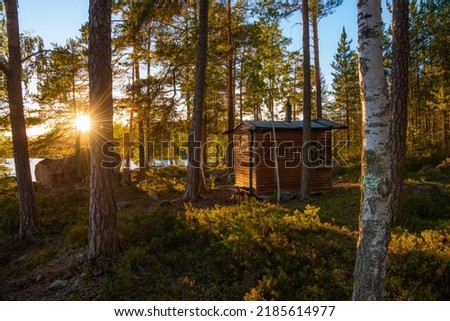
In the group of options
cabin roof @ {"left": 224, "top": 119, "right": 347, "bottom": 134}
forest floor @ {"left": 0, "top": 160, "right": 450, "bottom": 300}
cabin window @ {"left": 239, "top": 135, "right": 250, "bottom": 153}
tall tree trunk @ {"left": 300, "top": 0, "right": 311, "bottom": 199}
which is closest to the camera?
forest floor @ {"left": 0, "top": 160, "right": 450, "bottom": 300}

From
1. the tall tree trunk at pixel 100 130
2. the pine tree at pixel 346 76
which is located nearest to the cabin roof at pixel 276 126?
the tall tree trunk at pixel 100 130

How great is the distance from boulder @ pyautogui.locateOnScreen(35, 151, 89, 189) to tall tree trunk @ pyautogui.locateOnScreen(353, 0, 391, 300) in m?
17.6

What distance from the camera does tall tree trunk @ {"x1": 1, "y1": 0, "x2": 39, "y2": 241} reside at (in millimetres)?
9109

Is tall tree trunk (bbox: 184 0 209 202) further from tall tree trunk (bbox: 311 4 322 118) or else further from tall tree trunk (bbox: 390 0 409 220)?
tall tree trunk (bbox: 311 4 322 118)

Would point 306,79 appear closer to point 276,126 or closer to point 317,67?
point 276,126

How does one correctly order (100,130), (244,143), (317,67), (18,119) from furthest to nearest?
(317,67) → (244,143) → (18,119) → (100,130)

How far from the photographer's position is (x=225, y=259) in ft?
22.6

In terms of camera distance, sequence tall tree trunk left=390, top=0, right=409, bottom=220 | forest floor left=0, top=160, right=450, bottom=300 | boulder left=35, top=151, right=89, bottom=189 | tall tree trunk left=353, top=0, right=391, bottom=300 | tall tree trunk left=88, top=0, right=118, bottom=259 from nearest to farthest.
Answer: tall tree trunk left=353, top=0, right=391, bottom=300, forest floor left=0, top=160, right=450, bottom=300, tall tree trunk left=88, top=0, right=118, bottom=259, tall tree trunk left=390, top=0, right=409, bottom=220, boulder left=35, top=151, right=89, bottom=189

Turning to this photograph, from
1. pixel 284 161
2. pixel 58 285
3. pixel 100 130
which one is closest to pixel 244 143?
pixel 284 161

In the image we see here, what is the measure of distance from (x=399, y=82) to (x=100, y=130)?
8214 mm

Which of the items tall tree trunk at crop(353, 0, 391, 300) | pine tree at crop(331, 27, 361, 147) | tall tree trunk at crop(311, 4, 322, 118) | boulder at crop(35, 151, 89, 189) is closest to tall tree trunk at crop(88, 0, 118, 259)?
tall tree trunk at crop(353, 0, 391, 300)

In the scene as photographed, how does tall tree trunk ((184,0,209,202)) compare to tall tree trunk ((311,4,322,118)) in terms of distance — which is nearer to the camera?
tall tree trunk ((184,0,209,202))
